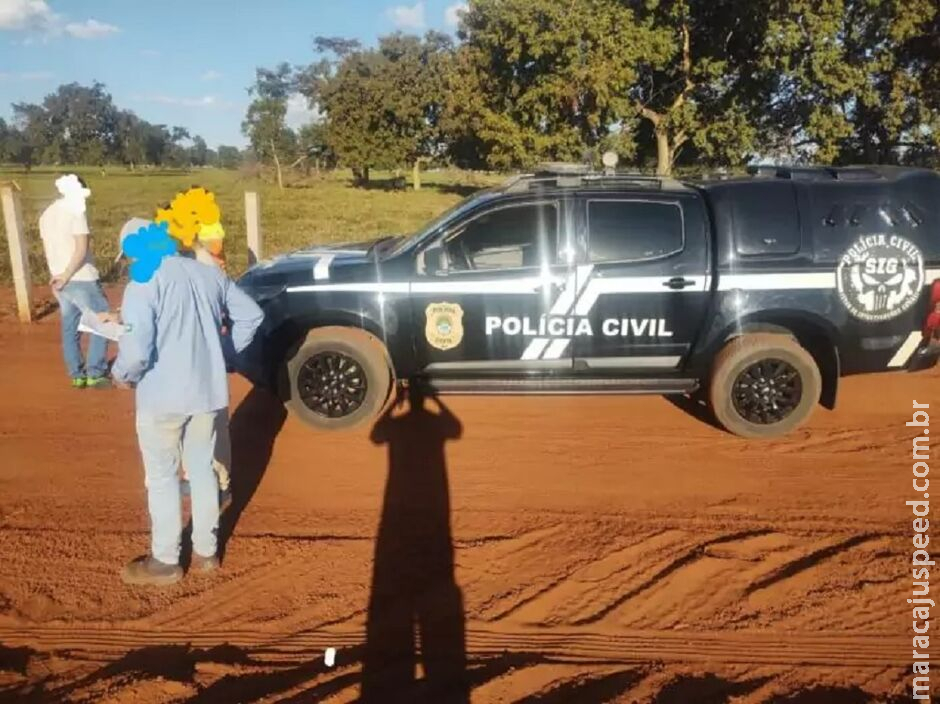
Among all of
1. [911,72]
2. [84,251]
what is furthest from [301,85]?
[84,251]

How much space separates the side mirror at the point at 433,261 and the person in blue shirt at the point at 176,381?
6.99 ft

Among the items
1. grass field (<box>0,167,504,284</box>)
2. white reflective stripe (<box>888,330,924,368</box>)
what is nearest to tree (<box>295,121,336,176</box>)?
grass field (<box>0,167,504,284</box>)

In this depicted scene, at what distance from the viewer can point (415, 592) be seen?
4043mm

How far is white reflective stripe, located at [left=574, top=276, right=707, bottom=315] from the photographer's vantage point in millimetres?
6027

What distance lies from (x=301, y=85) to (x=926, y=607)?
82.8m

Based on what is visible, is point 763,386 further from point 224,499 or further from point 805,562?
point 224,499

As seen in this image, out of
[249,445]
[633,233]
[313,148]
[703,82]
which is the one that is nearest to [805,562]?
[633,233]

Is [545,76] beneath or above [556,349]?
above

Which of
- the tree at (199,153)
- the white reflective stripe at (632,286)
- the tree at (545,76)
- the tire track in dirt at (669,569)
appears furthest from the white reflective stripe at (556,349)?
the tree at (199,153)

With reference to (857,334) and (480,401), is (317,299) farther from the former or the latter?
(857,334)

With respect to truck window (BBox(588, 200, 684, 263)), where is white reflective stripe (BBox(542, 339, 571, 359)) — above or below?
below

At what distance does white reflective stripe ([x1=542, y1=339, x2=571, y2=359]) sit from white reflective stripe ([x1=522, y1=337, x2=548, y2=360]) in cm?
5

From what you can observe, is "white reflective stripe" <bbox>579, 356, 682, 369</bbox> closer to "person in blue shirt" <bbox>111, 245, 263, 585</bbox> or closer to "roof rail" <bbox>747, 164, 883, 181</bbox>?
"roof rail" <bbox>747, 164, 883, 181</bbox>

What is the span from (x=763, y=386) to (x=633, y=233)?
1.54 meters
